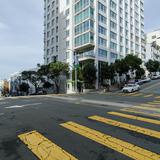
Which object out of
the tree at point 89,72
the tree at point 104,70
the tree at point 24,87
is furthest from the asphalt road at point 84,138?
the tree at point 24,87

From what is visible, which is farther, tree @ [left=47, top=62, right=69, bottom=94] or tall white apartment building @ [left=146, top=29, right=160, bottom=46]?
→ tall white apartment building @ [left=146, top=29, right=160, bottom=46]

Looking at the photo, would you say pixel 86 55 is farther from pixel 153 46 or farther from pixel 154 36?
pixel 154 36

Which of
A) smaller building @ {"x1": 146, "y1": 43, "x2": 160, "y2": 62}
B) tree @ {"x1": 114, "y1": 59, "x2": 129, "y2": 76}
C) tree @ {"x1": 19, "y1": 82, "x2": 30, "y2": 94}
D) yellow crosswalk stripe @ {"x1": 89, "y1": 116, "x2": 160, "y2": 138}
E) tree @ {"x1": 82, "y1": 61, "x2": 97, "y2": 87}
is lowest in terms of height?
yellow crosswalk stripe @ {"x1": 89, "y1": 116, "x2": 160, "y2": 138}

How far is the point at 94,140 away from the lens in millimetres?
8523

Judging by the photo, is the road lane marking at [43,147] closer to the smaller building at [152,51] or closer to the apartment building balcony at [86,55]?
the apartment building balcony at [86,55]

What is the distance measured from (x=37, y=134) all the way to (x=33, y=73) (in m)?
61.0

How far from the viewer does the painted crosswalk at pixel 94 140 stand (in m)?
7.06

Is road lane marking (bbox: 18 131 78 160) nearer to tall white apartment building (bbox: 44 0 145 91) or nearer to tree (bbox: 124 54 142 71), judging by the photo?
tall white apartment building (bbox: 44 0 145 91)

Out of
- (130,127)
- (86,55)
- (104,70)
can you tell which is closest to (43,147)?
(130,127)

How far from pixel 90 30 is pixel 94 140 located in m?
55.7

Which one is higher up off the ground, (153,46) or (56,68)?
(153,46)

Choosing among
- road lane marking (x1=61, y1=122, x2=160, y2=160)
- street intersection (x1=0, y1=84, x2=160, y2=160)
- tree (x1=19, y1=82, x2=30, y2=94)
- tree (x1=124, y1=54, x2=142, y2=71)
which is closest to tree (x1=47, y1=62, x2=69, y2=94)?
tree (x1=124, y1=54, x2=142, y2=71)

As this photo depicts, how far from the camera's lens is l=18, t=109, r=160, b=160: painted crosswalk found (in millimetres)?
7060

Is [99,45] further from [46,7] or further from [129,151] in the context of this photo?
[129,151]
